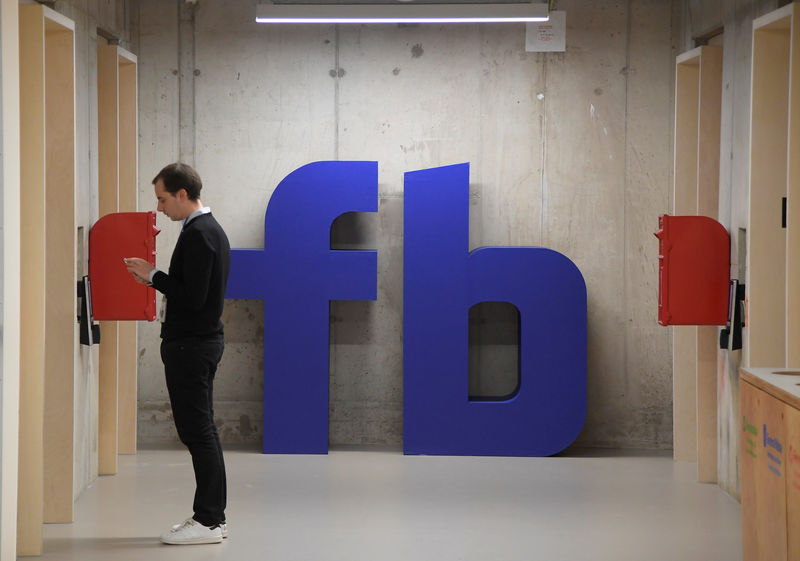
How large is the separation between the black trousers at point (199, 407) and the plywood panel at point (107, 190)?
1.54 m

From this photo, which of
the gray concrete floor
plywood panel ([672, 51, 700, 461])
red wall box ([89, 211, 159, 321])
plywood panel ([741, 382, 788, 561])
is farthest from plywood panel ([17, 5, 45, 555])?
plywood panel ([672, 51, 700, 461])

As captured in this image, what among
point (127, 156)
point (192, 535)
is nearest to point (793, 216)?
point (192, 535)

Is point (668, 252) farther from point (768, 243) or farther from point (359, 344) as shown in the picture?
point (359, 344)

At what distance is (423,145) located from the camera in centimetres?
639

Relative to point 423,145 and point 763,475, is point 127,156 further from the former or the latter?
point 763,475

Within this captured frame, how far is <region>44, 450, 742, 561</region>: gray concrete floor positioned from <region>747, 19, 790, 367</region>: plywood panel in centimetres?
91

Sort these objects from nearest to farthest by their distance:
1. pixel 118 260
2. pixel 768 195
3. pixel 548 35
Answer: pixel 768 195 → pixel 118 260 → pixel 548 35

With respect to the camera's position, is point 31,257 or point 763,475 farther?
point 31,257

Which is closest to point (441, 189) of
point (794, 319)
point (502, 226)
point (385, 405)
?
point (502, 226)

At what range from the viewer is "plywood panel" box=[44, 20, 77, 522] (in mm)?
4438

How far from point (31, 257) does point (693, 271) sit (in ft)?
11.0

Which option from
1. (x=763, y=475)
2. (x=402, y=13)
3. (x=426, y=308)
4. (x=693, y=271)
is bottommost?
(x=763, y=475)

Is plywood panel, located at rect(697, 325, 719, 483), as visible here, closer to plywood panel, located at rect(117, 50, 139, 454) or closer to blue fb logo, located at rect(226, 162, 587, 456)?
blue fb logo, located at rect(226, 162, 587, 456)

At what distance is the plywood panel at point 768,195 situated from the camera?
4.67m
